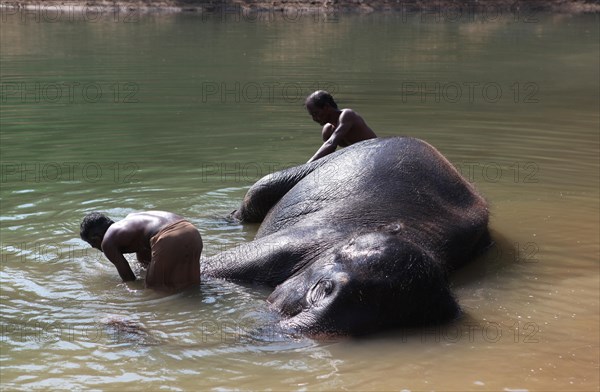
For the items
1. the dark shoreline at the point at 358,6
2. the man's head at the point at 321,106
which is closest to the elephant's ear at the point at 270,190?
the man's head at the point at 321,106

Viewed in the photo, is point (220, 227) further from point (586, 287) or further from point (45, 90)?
point (45, 90)

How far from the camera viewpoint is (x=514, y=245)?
8219 mm

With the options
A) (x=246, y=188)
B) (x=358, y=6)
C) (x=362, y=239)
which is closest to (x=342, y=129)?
(x=246, y=188)

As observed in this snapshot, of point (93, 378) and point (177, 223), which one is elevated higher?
point (177, 223)

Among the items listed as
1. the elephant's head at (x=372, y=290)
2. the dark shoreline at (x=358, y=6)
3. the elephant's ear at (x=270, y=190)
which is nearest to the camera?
the elephant's head at (x=372, y=290)

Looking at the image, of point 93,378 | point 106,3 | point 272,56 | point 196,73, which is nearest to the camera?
point 93,378

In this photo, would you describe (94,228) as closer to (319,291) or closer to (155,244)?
(155,244)

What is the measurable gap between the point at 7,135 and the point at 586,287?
877cm

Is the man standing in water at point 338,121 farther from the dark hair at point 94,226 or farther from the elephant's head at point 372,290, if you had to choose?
the elephant's head at point 372,290

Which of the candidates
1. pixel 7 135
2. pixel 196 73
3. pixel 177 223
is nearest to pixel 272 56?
pixel 196 73

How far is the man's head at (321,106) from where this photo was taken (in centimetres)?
939

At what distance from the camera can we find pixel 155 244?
22.6 feet

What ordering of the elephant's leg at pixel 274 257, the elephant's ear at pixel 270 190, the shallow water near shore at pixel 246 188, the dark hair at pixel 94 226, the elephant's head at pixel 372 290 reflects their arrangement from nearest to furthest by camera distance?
the shallow water near shore at pixel 246 188 → the elephant's head at pixel 372 290 → the elephant's leg at pixel 274 257 → the dark hair at pixel 94 226 → the elephant's ear at pixel 270 190

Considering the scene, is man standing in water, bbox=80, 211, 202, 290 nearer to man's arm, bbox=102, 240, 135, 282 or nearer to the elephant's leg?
man's arm, bbox=102, 240, 135, 282
